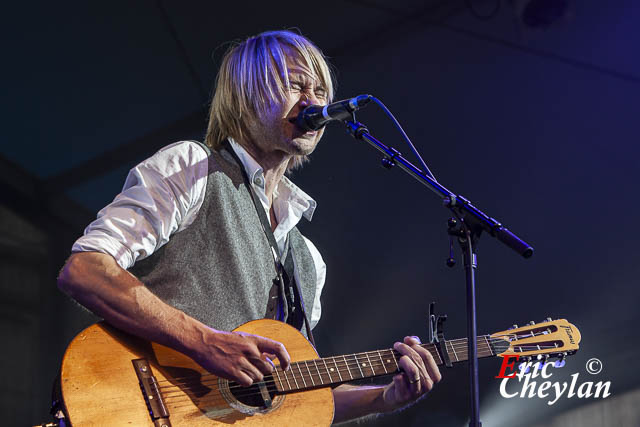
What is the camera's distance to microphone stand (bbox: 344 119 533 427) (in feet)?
5.90

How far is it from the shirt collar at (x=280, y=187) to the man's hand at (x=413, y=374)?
78 cm

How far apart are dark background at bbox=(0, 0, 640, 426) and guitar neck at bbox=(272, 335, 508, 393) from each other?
1188 mm

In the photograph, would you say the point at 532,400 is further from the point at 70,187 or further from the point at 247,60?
the point at 70,187

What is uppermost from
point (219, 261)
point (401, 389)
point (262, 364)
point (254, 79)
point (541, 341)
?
point (254, 79)

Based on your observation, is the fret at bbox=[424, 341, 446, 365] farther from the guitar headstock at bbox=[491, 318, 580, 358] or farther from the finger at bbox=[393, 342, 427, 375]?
the guitar headstock at bbox=[491, 318, 580, 358]

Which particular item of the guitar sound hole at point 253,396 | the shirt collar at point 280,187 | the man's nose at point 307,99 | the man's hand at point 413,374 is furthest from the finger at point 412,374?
the man's nose at point 307,99

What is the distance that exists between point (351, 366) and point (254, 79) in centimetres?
129

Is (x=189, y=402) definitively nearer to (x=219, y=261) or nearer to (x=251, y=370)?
(x=251, y=370)

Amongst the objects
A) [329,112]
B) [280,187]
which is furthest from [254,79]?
[329,112]

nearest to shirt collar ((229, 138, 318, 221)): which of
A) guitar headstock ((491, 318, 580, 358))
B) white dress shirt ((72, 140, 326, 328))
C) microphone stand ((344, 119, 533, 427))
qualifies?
white dress shirt ((72, 140, 326, 328))

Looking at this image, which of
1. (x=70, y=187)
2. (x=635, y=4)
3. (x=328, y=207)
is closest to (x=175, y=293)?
(x=70, y=187)

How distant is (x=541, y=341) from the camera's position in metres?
2.76

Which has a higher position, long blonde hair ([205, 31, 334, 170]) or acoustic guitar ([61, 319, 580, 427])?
long blonde hair ([205, 31, 334, 170])

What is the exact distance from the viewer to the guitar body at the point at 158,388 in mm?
1778
